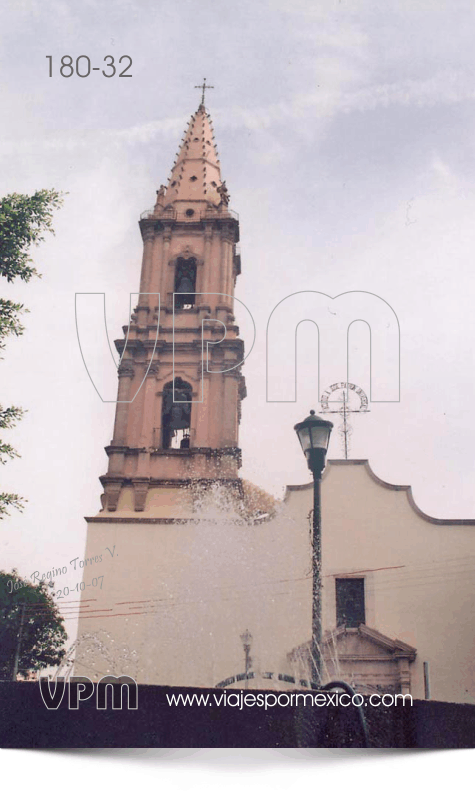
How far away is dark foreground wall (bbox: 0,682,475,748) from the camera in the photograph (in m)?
8.46

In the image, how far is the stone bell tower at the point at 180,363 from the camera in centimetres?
1848

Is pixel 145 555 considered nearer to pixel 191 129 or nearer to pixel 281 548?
pixel 281 548

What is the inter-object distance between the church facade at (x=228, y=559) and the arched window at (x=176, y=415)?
0.03 meters

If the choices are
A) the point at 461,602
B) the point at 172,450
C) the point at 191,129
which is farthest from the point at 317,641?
the point at 191,129

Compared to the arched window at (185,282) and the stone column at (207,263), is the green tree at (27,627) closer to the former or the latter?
the arched window at (185,282)

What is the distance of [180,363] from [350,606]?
7.21 metres

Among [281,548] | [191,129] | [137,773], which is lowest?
[137,773]

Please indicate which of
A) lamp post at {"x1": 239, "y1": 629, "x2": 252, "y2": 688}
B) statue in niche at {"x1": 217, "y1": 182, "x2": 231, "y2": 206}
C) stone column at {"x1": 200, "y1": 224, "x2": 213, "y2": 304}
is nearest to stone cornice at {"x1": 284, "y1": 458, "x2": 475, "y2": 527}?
lamp post at {"x1": 239, "y1": 629, "x2": 252, "y2": 688}

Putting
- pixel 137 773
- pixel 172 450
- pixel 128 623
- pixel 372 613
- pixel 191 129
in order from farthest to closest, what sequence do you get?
1. pixel 191 129
2. pixel 172 450
3. pixel 372 613
4. pixel 128 623
5. pixel 137 773

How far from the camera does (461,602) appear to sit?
1669cm

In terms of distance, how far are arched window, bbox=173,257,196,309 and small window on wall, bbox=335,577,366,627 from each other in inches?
333

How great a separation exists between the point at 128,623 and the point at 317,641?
7.40m

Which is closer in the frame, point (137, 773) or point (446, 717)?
point (137, 773)

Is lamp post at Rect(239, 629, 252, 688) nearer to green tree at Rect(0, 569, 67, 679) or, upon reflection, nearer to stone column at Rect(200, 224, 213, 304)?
green tree at Rect(0, 569, 67, 679)
